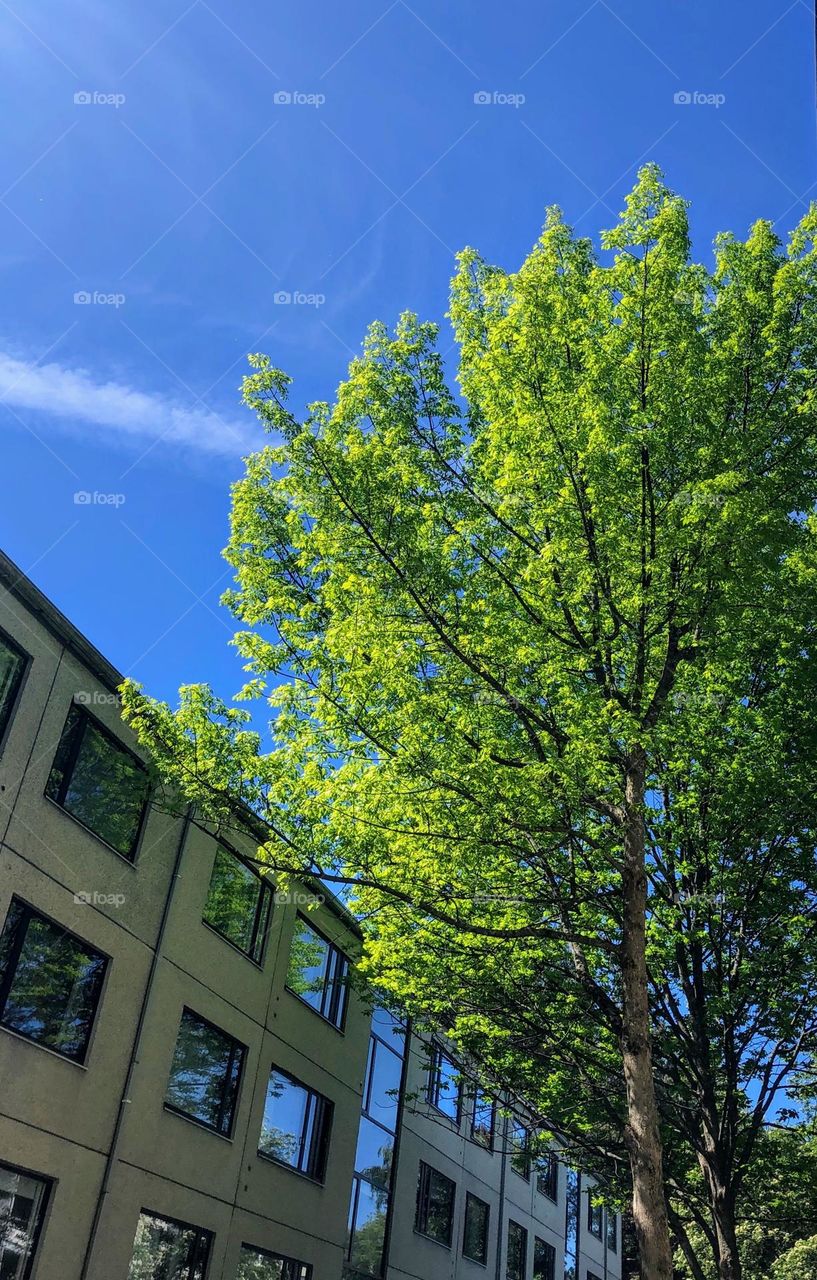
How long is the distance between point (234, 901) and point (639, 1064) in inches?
387

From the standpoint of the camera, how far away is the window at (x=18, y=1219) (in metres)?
11.7

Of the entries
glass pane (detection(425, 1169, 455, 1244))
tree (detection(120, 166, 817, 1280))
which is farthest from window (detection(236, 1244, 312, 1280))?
tree (detection(120, 166, 817, 1280))

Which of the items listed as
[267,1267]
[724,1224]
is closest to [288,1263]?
[267,1267]

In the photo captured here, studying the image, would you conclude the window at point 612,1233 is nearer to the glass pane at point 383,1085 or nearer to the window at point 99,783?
the glass pane at point 383,1085

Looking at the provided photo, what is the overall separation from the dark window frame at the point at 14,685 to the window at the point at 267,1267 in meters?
10.7

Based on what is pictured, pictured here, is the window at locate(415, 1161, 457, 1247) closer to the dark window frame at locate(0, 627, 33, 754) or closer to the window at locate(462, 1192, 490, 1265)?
the window at locate(462, 1192, 490, 1265)

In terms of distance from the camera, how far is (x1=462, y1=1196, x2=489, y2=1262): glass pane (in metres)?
27.7

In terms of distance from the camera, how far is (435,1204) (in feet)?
85.7

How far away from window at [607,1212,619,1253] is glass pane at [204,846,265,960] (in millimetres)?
31219

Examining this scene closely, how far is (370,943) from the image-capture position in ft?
50.4

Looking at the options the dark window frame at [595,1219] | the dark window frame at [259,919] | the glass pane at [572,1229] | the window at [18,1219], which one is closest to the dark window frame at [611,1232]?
the dark window frame at [595,1219]

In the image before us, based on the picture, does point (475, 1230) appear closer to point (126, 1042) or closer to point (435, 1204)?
point (435, 1204)

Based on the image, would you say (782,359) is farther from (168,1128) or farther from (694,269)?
(168,1128)

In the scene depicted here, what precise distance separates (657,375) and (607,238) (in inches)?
81.3
